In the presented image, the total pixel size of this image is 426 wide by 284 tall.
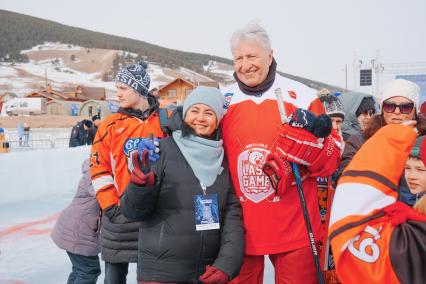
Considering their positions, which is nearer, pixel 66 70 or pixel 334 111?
pixel 334 111

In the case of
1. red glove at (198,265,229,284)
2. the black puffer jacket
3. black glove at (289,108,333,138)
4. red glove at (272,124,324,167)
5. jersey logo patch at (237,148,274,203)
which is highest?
black glove at (289,108,333,138)

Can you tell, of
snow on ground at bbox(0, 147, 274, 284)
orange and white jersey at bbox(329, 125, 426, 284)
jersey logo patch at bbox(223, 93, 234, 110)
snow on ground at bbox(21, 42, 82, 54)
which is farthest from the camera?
snow on ground at bbox(21, 42, 82, 54)

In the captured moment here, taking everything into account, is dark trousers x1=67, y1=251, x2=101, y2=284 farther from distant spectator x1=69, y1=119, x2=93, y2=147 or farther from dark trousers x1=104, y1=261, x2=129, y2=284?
distant spectator x1=69, y1=119, x2=93, y2=147

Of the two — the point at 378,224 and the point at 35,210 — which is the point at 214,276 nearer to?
the point at 378,224

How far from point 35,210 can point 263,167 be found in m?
5.50

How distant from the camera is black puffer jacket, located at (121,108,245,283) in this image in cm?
202

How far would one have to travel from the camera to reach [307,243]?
2.11 metres

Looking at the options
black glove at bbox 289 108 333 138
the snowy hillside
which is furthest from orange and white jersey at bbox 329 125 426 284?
the snowy hillside

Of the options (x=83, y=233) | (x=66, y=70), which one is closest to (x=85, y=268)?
(x=83, y=233)

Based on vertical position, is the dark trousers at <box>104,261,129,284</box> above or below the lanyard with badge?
below

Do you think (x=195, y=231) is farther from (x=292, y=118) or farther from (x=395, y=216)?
(x=395, y=216)

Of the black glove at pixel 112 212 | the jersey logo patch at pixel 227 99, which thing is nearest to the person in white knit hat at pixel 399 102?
the jersey logo patch at pixel 227 99

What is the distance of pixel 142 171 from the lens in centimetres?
190

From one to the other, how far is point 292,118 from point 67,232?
177cm
